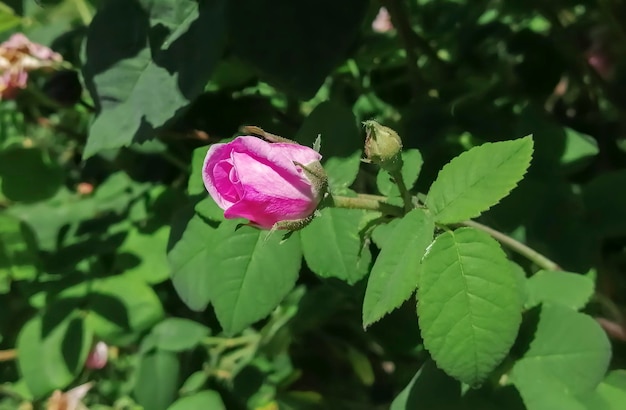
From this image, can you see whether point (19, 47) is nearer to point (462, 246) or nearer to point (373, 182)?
point (373, 182)

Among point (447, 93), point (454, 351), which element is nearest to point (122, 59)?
point (447, 93)

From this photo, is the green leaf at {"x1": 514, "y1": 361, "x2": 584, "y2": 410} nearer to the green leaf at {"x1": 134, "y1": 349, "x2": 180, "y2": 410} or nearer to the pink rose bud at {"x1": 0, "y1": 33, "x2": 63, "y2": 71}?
the green leaf at {"x1": 134, "y1": 349, "x2": 180, "y2": 410}

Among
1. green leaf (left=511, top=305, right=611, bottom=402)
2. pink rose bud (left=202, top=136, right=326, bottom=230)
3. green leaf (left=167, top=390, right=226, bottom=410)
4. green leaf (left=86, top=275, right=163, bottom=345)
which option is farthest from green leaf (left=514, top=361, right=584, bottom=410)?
green leaf (left=86, top=275, right=163, bottom=345)

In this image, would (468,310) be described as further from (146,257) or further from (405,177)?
(146,257)

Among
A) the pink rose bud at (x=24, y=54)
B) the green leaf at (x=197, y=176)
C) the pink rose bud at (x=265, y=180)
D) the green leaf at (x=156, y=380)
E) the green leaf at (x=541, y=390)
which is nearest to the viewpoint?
the pink rose bud at (x=265, y=180)

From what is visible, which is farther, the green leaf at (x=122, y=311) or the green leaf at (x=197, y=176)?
the green leaf at (x=122, y=311)

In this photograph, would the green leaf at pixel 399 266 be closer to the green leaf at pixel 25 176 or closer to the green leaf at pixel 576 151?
the green leaf at pixel 576 151

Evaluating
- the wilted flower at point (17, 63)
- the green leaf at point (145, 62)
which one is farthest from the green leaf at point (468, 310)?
the wilted flower at point (17, 63)
